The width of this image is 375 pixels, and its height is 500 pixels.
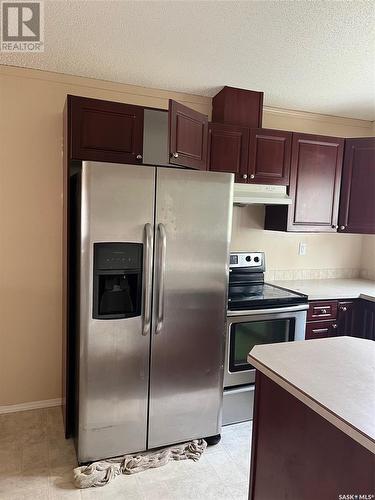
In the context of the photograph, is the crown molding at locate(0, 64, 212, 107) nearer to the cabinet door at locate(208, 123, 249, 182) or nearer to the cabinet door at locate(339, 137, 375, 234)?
the cabinet door at locate(208, 123, 249, 182)

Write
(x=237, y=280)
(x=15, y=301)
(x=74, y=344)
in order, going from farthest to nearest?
(x=237, y=280) < (x=15, y=301) < (x=74, y=344)

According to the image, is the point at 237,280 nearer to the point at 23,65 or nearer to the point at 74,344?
the point at 74,344

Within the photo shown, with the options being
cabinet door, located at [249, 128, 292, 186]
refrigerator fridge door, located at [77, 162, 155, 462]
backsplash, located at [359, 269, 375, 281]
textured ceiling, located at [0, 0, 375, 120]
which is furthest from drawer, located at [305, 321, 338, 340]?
textured ceiling, located at [0, 0, 375, 120]

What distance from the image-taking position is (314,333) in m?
2.88

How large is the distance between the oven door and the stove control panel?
0.57 meters

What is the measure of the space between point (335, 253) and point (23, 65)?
10.2 ft

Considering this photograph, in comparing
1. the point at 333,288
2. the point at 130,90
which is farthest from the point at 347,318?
the point at 130,90

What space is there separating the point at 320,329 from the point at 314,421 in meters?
1.85

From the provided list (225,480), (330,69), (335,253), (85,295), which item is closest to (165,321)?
(85,295)

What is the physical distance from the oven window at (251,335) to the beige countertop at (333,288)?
0.33m

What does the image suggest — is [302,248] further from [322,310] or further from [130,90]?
[130,90]

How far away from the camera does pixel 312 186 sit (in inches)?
121

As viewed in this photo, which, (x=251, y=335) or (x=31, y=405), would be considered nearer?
(x=251, y=335)

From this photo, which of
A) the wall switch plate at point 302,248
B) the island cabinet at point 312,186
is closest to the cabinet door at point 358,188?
the island cabinet at point 312,186
